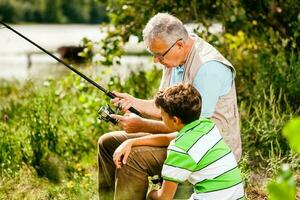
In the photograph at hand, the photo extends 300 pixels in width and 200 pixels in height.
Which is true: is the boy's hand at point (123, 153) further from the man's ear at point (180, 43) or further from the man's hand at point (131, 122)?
the man's ear at point (180, 43)

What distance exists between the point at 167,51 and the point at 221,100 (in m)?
0.34

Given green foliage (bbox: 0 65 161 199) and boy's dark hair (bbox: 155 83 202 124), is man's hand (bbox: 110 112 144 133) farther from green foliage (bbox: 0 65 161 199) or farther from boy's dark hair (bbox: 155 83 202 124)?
green foliage (bbox: 0 65 161 199)

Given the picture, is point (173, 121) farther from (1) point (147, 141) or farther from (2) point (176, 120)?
(1) point (147, 141)

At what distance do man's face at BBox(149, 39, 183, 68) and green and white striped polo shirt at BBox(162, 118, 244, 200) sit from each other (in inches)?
19.2

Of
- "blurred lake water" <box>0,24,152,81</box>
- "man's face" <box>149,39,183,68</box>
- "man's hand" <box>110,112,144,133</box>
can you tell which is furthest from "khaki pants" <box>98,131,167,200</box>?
"blurred lake water" <box>0,24,152,81</box>

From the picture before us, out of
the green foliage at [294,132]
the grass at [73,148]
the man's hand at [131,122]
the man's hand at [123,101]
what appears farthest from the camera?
the grass at [73,148]

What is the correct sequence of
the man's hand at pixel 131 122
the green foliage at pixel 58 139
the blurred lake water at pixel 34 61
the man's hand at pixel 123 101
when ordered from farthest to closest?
the blurred lake water at pixel 34 61, the green foliage at pixel 58 139, the man's hand at pixel 123 101, the man's hand at pixel 131 122

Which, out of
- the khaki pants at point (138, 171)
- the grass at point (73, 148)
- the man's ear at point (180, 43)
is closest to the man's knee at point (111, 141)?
the khaki pants at point (138, 171)

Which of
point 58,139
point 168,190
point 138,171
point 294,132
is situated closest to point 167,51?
point 138,171

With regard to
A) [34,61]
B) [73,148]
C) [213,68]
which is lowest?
[34,61]

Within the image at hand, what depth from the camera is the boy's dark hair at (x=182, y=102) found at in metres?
2.85

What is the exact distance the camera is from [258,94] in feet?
18.1

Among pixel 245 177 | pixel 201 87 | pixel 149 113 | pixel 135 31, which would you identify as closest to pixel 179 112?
pixel 201 87

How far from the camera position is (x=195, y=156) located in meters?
2.80
